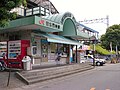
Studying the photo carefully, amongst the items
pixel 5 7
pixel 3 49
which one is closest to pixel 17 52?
pixel 3 49

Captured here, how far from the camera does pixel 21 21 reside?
16.5m

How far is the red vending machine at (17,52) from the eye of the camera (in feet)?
56.0

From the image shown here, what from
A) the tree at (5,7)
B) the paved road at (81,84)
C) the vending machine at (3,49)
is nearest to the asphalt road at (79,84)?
the paved road at (81,84)

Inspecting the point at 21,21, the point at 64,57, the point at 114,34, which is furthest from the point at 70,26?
the point at 114,34

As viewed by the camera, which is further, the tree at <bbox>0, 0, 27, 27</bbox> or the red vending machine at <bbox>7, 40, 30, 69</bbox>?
the red vending machine at <bbox>7, 40, 30, 69</bbox>

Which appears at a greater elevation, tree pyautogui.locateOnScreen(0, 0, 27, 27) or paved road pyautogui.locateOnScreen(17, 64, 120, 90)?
tree pyautogui.locateOnScreen(0, 0, 27, 27)

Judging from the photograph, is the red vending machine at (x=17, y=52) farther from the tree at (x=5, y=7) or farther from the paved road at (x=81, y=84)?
the tree at (x=5, y=7)

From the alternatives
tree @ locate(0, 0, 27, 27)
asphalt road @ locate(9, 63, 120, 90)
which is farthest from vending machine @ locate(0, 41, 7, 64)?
tree @ locate(0, 0, 27, 27)

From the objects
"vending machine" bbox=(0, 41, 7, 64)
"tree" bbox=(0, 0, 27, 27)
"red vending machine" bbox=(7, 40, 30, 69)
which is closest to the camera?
"tree" bbox=(0, 0, 27, 27)

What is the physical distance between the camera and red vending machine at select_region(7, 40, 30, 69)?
17078 mm

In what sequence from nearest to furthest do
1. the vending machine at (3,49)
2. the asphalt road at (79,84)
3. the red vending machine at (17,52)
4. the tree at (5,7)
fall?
1. the tree at (5,7)
2. the asphalt road at (79,84)
3. the red vending machine at (17,52)
4. the vending machine at (3,49)

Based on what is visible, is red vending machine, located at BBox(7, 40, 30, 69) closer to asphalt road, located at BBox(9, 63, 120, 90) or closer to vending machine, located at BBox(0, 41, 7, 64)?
vending machine, located at BBox(0, 41, 7, 64)

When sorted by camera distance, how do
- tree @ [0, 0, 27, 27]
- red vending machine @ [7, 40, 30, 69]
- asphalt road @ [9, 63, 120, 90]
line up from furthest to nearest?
red vending machine @ [7, 40, 30, 69]
asphalt road @ [9, 63, 120, 90]
tree @ [0, 0, 27, 27]

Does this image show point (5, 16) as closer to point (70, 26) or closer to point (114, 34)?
point (70, 26)
